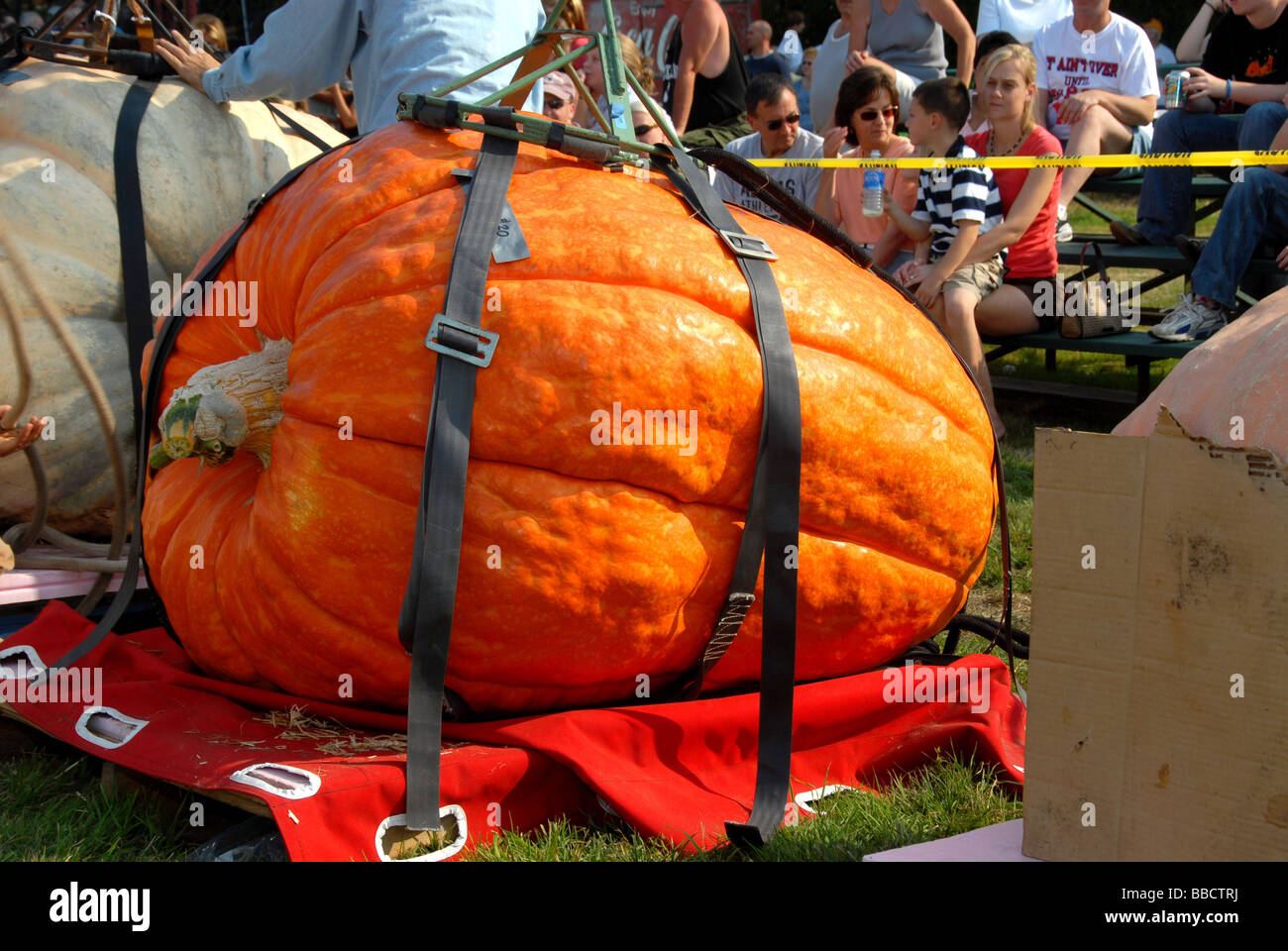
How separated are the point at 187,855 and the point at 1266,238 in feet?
17.2

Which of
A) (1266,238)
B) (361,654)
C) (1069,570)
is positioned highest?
(1266,238)

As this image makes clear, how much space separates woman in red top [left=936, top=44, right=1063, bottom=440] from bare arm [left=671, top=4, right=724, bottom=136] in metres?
1.92

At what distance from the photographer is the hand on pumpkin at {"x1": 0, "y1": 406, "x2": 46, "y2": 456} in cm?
310

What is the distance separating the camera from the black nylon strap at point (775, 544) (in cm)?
243

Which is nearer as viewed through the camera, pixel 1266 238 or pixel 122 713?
pixel 122 713

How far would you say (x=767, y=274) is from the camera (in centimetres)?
255

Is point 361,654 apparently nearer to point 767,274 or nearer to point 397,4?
point 767,274

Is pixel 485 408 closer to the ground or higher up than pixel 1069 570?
higher up

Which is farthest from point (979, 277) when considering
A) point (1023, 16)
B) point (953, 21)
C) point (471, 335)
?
point (471, 335)

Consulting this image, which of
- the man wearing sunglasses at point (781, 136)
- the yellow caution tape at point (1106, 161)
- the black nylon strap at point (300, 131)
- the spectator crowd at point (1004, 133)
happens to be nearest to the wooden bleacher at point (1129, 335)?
the spectator crowd at point (1004, 133)

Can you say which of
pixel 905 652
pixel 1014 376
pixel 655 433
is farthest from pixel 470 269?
pixel 1014 376

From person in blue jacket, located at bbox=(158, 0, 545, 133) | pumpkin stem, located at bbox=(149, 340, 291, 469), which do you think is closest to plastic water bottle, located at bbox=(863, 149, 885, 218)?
person in blue jacket, located at bbox=(158, 0, 545, 133)

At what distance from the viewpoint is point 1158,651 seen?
5.98ft

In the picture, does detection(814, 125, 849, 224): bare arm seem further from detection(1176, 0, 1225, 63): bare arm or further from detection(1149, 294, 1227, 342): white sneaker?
detection(1176, 0, 1225, 63): bare arm
